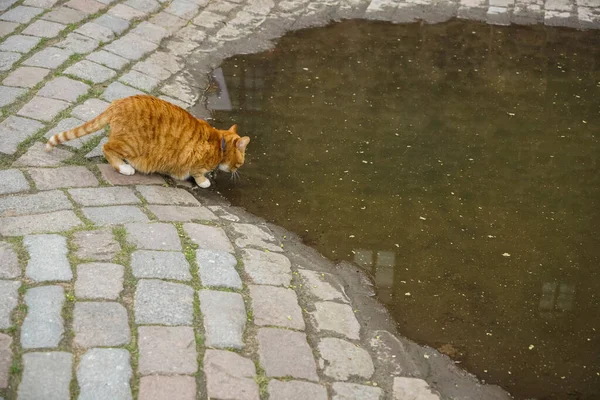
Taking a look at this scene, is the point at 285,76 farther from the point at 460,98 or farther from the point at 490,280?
the point at 490,280

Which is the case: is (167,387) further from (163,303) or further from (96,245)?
(96,245)

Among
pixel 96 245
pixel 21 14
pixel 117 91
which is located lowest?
pixel 117 91

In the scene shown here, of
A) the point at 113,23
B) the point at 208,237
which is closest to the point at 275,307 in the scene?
the point at 208,237

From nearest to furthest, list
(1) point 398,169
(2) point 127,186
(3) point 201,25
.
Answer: (2) point 127,186 < (1) point 398,169 < (3) point 201,25

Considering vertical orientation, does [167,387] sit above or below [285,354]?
above

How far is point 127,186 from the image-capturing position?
17.8 ft

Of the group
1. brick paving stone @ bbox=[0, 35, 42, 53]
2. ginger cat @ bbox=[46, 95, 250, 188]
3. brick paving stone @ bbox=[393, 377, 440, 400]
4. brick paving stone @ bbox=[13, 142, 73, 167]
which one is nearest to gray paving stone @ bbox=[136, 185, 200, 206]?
ginger cat @ bbox=[46, 95, 250, 188]

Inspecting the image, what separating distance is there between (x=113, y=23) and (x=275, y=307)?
4078 mm

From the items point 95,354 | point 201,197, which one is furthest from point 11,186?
point 95,354

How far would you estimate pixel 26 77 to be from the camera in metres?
6.40

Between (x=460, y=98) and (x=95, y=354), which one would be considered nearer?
(x=95, y=354)

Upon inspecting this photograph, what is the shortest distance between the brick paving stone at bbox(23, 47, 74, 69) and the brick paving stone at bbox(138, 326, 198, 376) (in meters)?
3.30

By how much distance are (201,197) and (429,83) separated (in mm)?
2773

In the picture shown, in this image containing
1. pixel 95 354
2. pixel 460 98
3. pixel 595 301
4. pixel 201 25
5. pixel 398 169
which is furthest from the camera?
pixel 201 25
